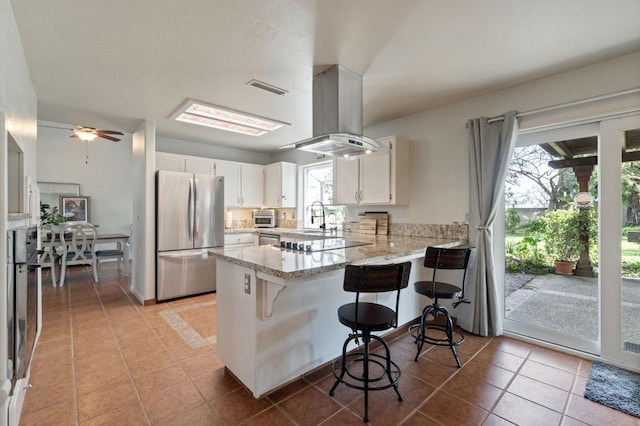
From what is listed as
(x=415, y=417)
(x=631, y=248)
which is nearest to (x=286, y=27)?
(x=415, y=417)

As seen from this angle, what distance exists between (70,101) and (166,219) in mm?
1668

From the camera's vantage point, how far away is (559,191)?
2760mm

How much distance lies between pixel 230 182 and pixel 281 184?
0.94 metres

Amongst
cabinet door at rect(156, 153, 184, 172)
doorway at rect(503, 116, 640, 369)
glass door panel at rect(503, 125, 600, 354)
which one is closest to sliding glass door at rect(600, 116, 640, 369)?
doorway at rect(503, 116, 640, 369)

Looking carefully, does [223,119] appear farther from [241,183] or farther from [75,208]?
[75,208]

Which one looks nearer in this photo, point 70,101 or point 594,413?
point 594,413

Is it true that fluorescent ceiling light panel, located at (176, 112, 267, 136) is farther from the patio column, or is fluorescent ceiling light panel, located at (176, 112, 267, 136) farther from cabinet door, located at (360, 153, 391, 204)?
the patio column

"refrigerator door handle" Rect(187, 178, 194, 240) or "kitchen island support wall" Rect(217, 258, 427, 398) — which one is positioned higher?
"refrigerator door handle" Rect(187, 178, 194, 240)

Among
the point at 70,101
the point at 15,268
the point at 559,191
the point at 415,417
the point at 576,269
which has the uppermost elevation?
the point at 70,101

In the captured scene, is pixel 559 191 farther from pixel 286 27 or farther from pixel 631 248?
pixel 286 27

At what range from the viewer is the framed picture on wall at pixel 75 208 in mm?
6352

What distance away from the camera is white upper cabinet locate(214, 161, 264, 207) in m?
5.36

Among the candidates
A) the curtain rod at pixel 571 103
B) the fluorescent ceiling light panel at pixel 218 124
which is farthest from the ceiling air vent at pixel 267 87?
the curtain rod at pixel 571 103

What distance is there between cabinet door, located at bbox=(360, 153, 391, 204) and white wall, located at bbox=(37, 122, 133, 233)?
6143 mm
